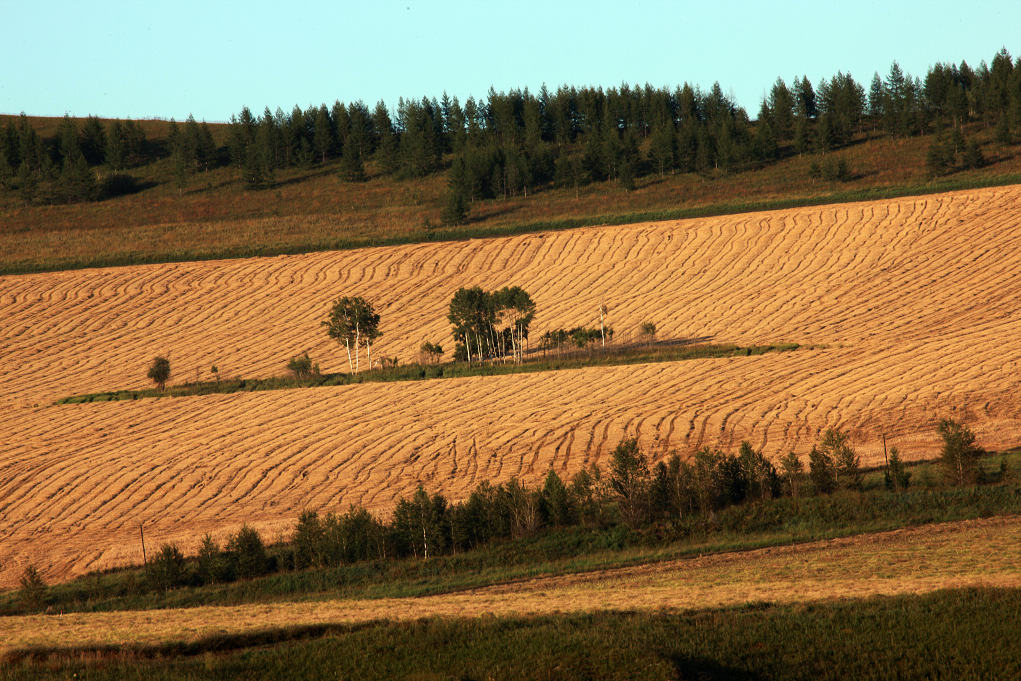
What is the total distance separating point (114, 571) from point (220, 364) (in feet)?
108

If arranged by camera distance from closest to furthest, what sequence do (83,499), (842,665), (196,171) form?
(842,665) → (83,499) → (196,171)

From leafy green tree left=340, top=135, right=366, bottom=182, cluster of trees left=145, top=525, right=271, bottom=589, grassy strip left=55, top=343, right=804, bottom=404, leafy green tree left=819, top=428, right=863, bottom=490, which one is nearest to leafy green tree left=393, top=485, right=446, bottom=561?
cluster of trees left=145, top=525, right=271, bottom=589

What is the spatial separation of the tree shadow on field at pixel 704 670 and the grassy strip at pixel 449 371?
37.5 metres

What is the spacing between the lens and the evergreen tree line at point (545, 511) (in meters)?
27.8

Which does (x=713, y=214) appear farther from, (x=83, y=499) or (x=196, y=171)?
(x=196, y=171)

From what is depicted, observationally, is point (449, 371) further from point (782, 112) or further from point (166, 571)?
point (782, 112)

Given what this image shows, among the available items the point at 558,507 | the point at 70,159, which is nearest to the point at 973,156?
the point at 558,507

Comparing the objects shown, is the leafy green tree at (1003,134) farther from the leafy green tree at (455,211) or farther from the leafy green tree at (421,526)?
the leafy green tree at (421,526)

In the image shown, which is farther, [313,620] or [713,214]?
[713,214]

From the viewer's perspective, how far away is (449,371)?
54.4 metres

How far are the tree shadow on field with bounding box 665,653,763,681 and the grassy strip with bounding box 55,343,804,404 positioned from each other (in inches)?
1476

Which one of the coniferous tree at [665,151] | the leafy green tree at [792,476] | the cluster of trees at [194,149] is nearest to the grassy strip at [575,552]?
the leafy green tree at [792,476]

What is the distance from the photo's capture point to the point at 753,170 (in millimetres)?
107000

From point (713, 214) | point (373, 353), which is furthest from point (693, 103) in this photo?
point (373, 353)
